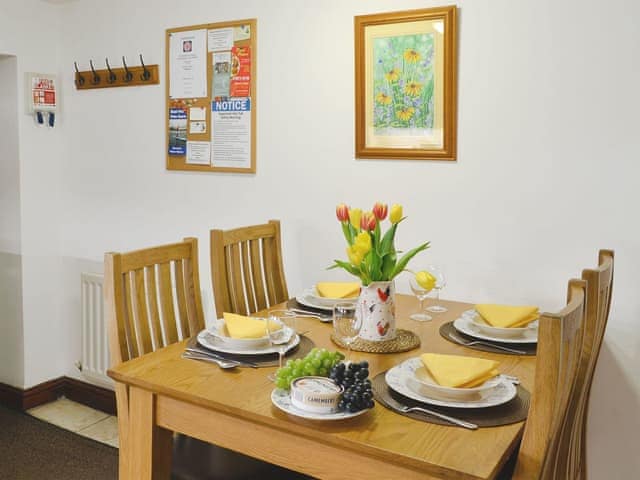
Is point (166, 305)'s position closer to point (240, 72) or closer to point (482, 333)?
point (482, 333)

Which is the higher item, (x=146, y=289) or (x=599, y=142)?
(x=599, y=142)

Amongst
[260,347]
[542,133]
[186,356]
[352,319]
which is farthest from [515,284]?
[186,356]

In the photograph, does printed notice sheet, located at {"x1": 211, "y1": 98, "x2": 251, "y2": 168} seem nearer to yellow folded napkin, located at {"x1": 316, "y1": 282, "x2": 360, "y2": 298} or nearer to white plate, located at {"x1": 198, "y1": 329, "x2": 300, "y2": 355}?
yellow folded napkin, located at {"x1": 316, "y1": 282, "x2": 360, "y2": 298}

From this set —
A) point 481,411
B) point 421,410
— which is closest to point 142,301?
point 421,410

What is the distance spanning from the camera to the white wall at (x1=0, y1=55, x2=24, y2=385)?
10.7 ft

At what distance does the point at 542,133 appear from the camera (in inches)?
86.7

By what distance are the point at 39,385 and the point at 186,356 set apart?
2.21 metres

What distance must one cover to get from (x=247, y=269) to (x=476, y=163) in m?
0.94

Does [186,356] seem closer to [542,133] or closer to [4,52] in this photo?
[542,133]

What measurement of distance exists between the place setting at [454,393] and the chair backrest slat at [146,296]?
74cm

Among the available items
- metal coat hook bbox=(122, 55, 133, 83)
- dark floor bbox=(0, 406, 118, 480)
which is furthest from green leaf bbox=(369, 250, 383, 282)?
metal coat hook bbox=(122, 55, 133, 83)

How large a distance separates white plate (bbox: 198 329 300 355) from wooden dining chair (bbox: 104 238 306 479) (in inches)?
8.1

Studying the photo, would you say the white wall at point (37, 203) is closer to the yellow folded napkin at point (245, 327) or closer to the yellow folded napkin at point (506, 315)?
the yellow folded napkin at point (245, 327)

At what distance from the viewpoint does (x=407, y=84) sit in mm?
2414
